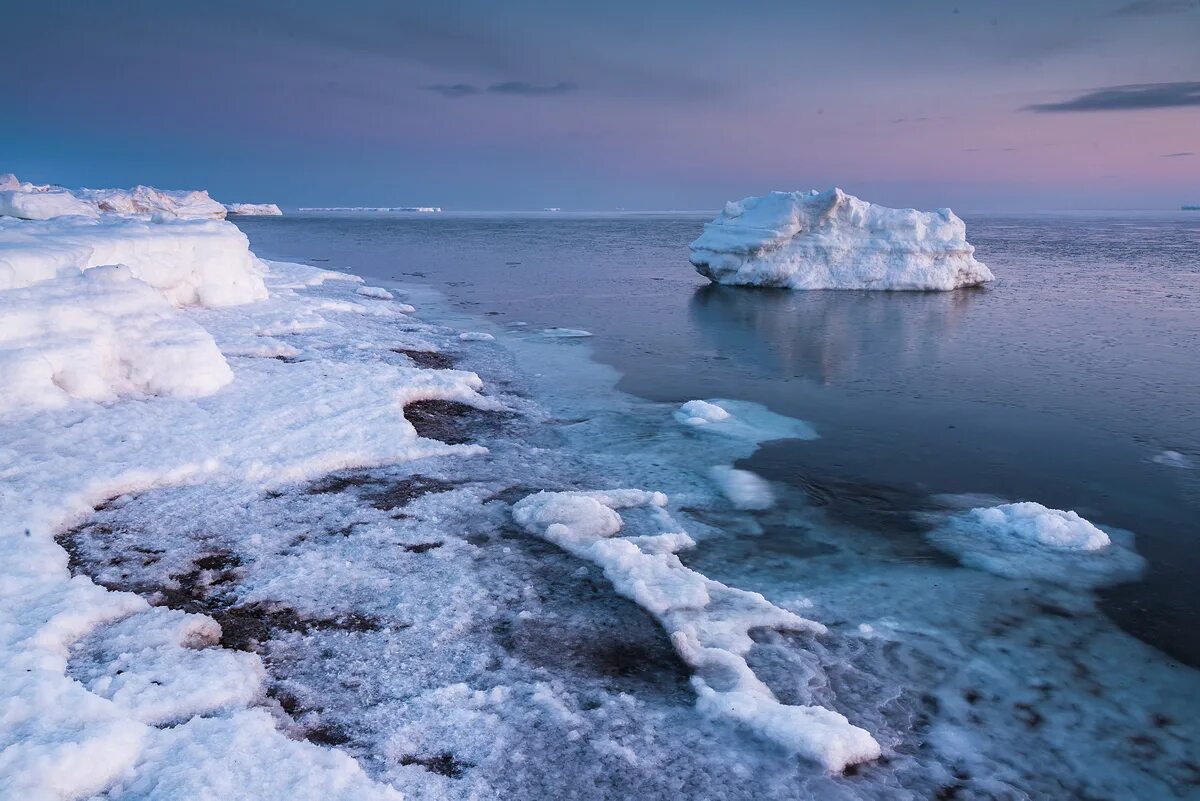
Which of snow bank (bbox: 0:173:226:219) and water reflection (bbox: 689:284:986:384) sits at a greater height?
snow bank (bbox: 0:173:226:219)

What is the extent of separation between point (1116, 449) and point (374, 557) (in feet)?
29.3

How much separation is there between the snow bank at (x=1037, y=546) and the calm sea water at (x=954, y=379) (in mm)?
255

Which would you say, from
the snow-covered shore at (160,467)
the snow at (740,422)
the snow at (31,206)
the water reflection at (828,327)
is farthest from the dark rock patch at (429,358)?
the snow at (31,206)

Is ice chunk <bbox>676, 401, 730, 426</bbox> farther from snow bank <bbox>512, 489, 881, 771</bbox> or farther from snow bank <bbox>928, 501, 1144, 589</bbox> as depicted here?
snow bank <bbox>928, 501, 1144, 589</bbox>

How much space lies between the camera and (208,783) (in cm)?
320

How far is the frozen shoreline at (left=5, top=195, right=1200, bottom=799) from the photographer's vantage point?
3600mm

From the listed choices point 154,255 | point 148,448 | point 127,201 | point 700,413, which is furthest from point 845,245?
point 127,201

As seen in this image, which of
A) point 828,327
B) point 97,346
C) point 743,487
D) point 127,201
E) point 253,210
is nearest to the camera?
point 743,487

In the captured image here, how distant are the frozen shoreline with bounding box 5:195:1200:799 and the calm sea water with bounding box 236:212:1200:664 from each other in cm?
137

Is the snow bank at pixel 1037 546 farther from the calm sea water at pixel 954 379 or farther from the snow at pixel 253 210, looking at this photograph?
the snow at pixel 253 210

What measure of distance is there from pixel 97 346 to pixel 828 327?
48.9ft

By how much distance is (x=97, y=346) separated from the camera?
26.0ft

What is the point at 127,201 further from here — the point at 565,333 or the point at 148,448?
the point at 148,448

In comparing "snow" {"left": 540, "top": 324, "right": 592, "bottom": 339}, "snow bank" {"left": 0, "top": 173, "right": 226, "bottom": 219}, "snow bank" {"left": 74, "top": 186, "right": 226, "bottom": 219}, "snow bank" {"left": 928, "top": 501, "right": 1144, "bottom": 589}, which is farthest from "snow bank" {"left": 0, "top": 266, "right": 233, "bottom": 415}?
"snow bank" {"left": 74, "top": 186, "right": 226, "bottom": 219}
